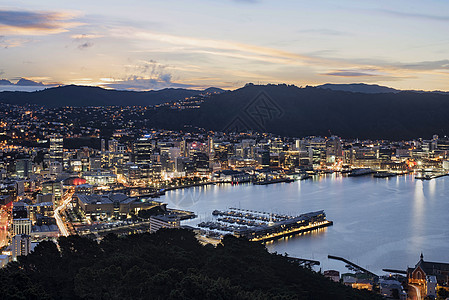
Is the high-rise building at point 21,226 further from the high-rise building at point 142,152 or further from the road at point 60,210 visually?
the high-rise building at point 142,152

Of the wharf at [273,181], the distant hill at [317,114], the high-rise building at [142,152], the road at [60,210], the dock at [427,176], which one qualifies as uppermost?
the distant hill at [317,114]

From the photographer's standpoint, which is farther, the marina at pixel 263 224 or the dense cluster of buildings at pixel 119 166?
the dense cluster of buildings at pixel 119 166

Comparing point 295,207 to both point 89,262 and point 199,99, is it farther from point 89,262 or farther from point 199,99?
point 199,99

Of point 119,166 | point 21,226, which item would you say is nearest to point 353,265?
point 21,226

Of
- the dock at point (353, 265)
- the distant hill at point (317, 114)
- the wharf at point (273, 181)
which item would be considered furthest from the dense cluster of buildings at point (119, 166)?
the distant hill at point (317, 114)

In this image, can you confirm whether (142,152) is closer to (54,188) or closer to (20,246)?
(54,188)
